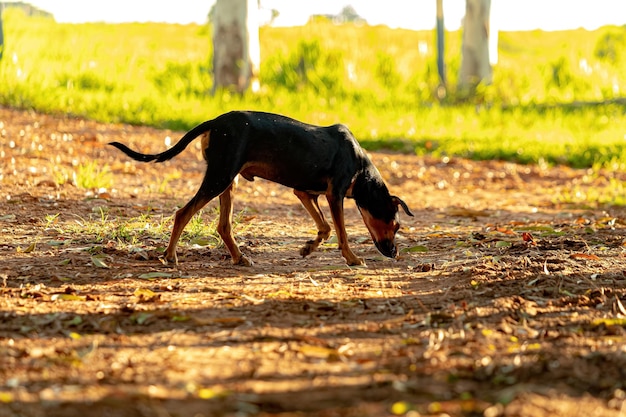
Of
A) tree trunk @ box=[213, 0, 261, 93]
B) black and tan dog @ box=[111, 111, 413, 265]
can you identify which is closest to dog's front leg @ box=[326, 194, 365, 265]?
black and tan dog @ box=[111, 111, 413, 265]

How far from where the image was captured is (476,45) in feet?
63.5

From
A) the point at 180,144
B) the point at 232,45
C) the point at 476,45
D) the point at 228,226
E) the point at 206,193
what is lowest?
the point at 228,226

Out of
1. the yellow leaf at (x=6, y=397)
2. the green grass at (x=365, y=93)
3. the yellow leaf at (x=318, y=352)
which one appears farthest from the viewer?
the green grass at (x=365, y=93)

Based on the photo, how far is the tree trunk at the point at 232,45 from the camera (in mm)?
17062

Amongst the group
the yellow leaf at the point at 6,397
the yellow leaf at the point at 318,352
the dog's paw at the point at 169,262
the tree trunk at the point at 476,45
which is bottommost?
the dog's paw at the point at 169,262

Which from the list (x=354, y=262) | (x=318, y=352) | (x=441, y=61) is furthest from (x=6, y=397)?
(x=441, y=61)

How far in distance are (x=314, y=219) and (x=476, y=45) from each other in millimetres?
13462

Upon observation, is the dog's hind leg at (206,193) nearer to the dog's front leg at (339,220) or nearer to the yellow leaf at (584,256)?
the dog's front leg at (339,220)

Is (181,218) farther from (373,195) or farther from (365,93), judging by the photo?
(365,93)

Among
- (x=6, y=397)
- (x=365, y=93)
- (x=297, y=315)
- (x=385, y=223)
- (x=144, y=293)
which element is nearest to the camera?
(x=6, y=397)

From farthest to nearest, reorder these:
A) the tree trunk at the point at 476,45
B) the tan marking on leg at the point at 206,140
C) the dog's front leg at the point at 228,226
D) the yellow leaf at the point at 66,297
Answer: the tree trunk at the point at 476,45 → the dog's front leg at the point at 228,226 → the tan marking on leg at the point at 206,140 → the yellow leaf at the point at 66,297

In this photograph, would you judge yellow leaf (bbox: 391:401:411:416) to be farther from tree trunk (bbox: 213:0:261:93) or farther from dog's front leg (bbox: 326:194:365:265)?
tree trunk (bbox: 213:0:261:93)

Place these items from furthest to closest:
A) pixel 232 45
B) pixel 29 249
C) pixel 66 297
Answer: pixel 232 45 → pixel 29 249 → pixel 66 297

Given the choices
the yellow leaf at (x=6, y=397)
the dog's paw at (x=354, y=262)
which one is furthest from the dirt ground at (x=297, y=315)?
the dog's paw at (x=354, y=262)
